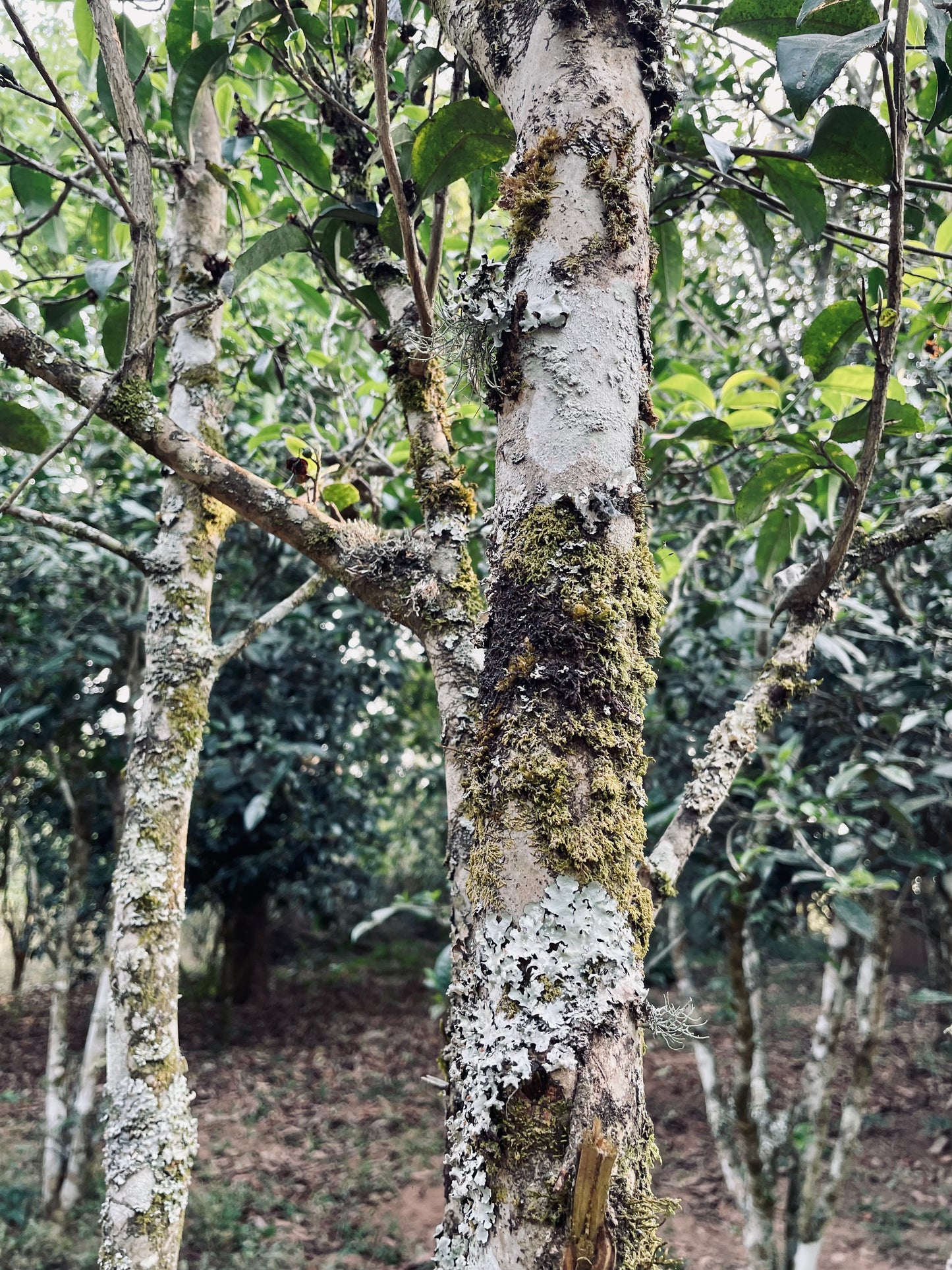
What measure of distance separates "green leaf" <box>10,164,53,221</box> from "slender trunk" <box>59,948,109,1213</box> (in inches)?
102

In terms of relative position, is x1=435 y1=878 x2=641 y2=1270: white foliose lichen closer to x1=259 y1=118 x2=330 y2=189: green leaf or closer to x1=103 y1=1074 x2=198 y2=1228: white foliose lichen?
x1=103 y1=1074 x2=198 y2=1228: white foliose lichen

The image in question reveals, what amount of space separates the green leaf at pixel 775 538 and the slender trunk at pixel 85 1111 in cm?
280

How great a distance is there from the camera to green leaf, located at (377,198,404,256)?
1169mm

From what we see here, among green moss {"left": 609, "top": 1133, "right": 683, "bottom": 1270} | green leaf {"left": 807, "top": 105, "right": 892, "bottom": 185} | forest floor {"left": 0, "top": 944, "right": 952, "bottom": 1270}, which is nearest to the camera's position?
green moss {"left": 609, "top": 1133, "right": 683, "bottom": 1270}

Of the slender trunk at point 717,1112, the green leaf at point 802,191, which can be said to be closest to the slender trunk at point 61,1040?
the slender trunk at point 717,1112

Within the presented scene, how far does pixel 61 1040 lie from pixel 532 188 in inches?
157

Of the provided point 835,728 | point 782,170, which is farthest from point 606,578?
point 835,728

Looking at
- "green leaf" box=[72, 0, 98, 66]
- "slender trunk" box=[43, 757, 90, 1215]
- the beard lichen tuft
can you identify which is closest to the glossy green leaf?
the beard lichen tuft

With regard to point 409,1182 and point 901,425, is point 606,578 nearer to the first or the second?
point 901,425

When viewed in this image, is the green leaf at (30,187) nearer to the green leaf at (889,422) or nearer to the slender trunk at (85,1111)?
the green leaf at (889,422)

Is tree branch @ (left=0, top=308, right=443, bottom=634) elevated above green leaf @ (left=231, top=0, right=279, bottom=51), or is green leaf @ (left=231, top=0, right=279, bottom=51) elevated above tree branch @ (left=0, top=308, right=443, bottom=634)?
green leaf @ (left=231, top=0, right=279, bottom=51)

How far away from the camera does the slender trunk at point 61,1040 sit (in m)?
3.51

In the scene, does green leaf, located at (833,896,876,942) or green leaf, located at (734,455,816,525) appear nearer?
green leaf, located at (734,455,816,525)

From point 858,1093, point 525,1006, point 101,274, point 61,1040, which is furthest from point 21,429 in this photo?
point 61,1040
